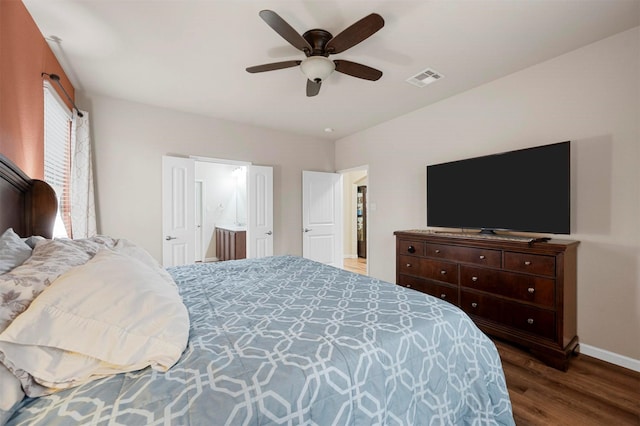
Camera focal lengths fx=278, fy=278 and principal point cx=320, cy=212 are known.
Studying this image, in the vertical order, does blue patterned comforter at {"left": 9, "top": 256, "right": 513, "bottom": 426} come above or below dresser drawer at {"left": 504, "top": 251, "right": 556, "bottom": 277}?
below

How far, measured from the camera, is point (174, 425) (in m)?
0.70

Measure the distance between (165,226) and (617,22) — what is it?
15.8ft

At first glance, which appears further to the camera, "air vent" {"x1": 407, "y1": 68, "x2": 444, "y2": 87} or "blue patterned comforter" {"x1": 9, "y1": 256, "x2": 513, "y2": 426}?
"air vent" {"x1": 407, "y1": 68, "x2": 444, "y2": 87}

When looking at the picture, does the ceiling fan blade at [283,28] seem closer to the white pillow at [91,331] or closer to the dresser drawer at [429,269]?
the white pillow at [91,331]

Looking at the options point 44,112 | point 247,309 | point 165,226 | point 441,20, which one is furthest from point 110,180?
point 441,20

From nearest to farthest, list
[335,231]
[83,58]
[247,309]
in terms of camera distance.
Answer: [247,309] < [83,58] < [335,231]

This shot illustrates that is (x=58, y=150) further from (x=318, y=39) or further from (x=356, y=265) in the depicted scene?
(x=356, y=265)

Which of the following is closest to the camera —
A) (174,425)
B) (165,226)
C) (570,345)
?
(174,425)

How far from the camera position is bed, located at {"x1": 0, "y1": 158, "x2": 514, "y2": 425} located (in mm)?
744

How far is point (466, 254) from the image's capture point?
2.72 m

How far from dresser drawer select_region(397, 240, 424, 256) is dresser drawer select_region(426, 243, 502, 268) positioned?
9cm

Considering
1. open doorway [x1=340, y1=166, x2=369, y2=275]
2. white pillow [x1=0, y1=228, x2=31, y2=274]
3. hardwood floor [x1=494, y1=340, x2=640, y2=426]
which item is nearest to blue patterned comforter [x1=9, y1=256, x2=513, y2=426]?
white pillow [x1=0, y1=228, x2=31, y2=274]

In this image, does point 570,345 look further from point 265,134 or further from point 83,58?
point 83,58

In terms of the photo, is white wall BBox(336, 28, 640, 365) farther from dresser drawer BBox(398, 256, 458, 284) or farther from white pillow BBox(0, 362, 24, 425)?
white pillow BBox(0, 362, 24, 425)
